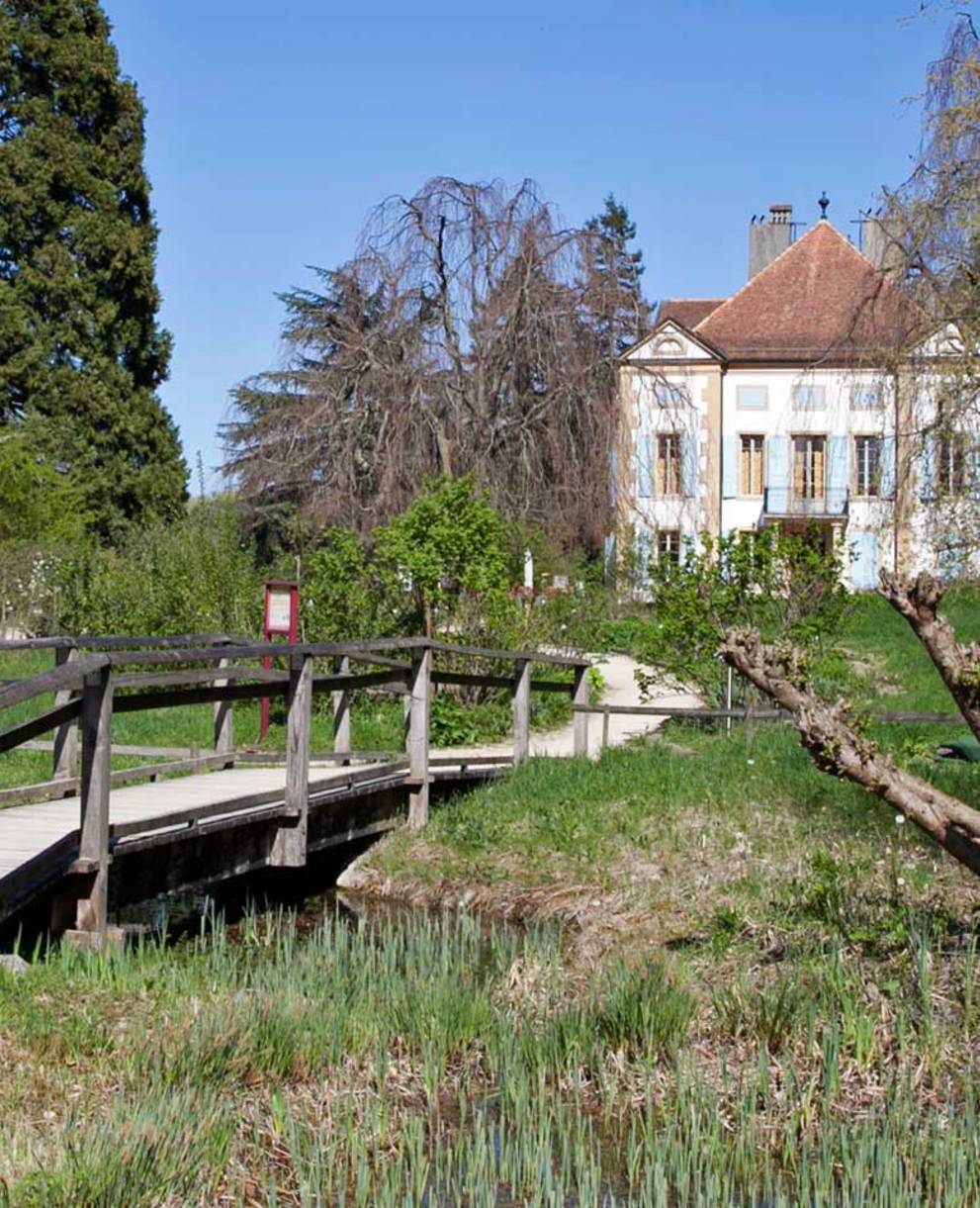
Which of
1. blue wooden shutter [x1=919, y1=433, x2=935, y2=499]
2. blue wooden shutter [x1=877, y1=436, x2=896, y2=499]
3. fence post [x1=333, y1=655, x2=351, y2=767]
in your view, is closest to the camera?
fence post [x1=333, y1=655, x2=351, y2=767]

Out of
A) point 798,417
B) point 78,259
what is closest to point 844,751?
point 78,259

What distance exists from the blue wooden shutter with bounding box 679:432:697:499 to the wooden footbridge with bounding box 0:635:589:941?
49.0 ft

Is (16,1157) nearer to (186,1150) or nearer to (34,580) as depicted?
(186,1150)

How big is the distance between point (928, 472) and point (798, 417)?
27.3 metres

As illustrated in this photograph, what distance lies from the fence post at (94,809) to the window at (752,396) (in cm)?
3634

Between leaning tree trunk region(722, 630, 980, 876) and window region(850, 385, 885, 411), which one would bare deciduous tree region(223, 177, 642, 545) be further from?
leaning tree trunk region(722, 630, 980, 876)

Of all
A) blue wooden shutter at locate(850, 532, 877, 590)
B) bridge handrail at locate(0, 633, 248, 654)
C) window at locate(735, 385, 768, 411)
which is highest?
window at locate(735, 385, 768, 411)

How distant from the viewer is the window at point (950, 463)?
13547 millimetres

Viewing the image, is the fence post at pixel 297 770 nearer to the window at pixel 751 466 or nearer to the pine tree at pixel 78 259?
the pine tree at pixel 78 259

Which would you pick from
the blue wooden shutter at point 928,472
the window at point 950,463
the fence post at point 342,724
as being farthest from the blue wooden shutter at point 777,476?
the fence post at point 342,724

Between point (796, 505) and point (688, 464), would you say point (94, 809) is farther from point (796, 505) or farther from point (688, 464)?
point (796, 505)

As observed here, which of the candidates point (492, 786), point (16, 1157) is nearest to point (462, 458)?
point (492, 786)

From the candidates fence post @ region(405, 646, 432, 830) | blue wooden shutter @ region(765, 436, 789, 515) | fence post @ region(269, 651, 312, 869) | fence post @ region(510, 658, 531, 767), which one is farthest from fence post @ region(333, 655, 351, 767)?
blue wooden shutter @ region(765, 436, 789, 515)

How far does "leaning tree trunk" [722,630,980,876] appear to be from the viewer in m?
6.41
